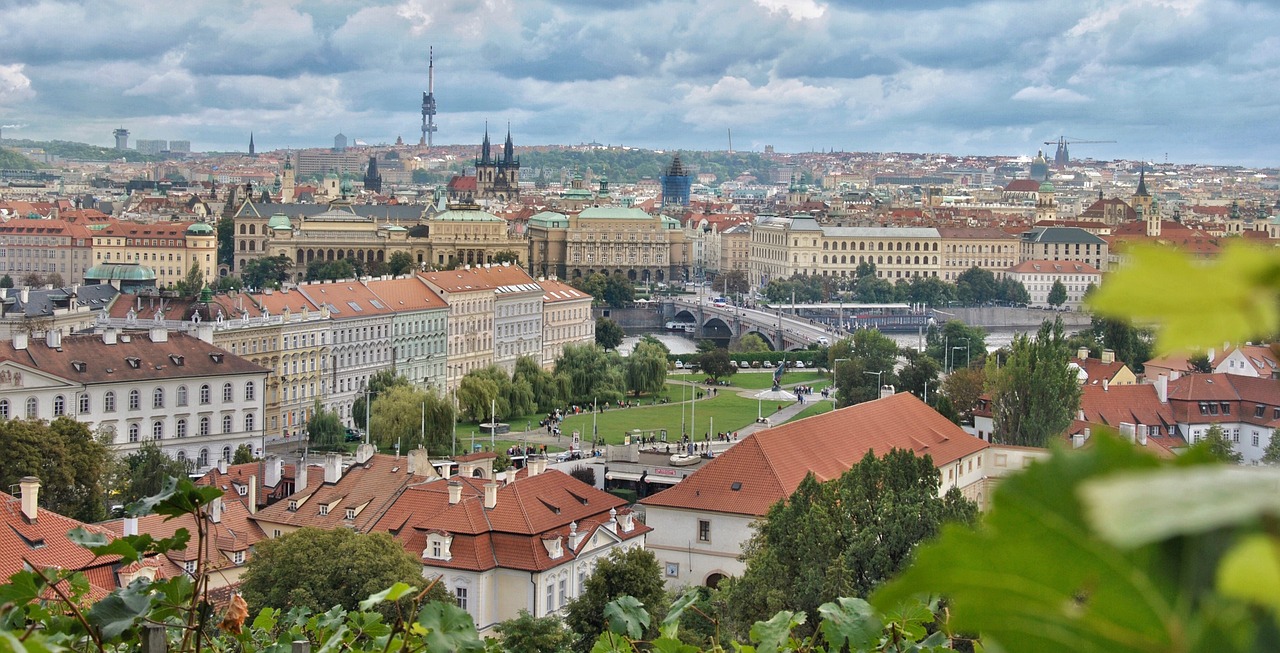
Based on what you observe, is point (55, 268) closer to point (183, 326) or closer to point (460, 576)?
point (183, 326)

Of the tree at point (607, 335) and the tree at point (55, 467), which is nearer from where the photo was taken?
the tree at point (55, 467)

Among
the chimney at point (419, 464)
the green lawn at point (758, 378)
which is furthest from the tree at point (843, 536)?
the green lawn at point (758, 378)

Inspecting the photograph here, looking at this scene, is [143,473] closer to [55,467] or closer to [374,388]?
[55,467]

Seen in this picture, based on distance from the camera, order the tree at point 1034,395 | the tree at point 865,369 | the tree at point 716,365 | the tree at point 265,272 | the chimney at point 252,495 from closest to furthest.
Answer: the chimney at point 252,495 < the tree at point 1034,395 < the tree at point 865,369 < the tree at point 716,365 < the tree at point 265,272

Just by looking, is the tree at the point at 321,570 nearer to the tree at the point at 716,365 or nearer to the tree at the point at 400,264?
the tree at the point at 716,365

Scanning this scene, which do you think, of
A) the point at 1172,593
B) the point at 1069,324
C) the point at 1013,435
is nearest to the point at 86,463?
the point at 1013,435

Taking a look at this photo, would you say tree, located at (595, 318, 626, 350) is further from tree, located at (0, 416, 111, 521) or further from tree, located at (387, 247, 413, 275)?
tree, located at (0, 416, 111, 521)

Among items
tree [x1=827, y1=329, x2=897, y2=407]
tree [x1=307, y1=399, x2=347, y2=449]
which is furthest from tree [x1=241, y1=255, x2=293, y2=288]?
tree [x1=307, y1=399, x2=347, y2=449]
